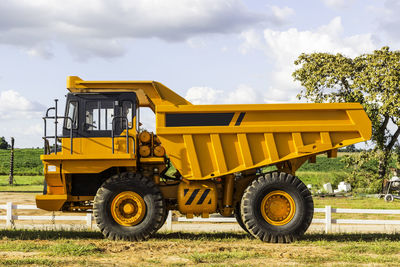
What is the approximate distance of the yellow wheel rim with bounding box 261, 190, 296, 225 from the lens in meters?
11.7

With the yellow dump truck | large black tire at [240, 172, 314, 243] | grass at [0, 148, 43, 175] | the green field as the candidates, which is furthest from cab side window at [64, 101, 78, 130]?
grass at [0, 148, 43, 175]

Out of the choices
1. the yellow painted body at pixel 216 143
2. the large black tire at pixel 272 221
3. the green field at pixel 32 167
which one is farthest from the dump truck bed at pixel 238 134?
the green field at pixel 32 167

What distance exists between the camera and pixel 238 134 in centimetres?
1174

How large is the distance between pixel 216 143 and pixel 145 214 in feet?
7.13

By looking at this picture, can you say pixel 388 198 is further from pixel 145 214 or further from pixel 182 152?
pixel 145 214

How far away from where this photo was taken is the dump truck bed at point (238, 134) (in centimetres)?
1168

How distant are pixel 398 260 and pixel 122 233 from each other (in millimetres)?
5557

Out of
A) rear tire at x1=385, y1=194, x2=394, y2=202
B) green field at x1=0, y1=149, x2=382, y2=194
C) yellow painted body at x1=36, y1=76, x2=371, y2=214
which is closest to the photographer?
yellow painted body at x1=36, y1=76, x2=371, y2=214

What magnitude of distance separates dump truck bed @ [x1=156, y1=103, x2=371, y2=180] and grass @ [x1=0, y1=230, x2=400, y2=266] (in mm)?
1737

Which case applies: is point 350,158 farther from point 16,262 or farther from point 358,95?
point 16,262

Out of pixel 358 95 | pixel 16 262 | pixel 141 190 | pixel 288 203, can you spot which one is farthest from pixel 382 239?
pixel 358 95

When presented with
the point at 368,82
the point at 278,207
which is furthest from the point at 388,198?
the point at 278,207

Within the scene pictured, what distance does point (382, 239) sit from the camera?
1256cm

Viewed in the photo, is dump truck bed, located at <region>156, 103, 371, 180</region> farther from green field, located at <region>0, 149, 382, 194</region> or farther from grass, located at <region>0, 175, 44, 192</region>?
green field, located at <region>0, 149, 382, 194</region>
